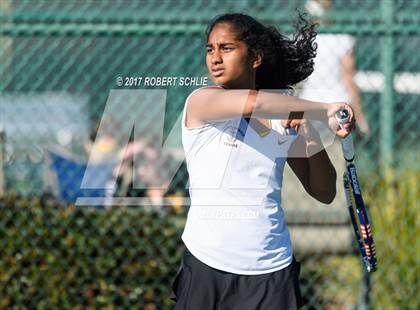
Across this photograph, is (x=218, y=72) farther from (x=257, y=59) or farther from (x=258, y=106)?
(x=258, y=106)

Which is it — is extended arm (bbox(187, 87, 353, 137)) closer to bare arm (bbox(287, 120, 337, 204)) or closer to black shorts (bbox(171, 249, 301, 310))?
bare arm (bbox(287, 120, 337, 204))

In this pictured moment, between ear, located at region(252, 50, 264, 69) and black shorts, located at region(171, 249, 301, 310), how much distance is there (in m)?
0.79

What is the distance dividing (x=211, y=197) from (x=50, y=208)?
2.18 metres

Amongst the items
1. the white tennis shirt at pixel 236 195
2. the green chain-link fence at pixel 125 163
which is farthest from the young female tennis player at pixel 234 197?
the green chain-link fence at pixel 125 163

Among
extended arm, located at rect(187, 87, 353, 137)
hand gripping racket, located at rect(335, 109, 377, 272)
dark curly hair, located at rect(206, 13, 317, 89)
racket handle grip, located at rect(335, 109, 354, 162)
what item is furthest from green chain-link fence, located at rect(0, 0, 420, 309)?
extended arm, located at rect(187, 87, 353, 137)

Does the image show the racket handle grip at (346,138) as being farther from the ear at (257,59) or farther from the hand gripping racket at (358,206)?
the ear at (257,59)

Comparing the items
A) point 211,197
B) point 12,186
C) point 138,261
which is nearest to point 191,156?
point 211,197

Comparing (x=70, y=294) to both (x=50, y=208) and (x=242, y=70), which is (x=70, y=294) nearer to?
(x=50, y=208)

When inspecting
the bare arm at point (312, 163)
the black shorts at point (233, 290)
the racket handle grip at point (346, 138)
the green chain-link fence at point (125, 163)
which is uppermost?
the racket handle grip at point (346, 138)

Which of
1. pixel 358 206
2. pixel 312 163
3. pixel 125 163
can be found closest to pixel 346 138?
pixel 312 163

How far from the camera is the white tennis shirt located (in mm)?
3496

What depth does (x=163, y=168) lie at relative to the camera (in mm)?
5746

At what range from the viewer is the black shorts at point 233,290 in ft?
11.5

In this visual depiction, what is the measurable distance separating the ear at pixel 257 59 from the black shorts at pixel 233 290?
79 centimetres
